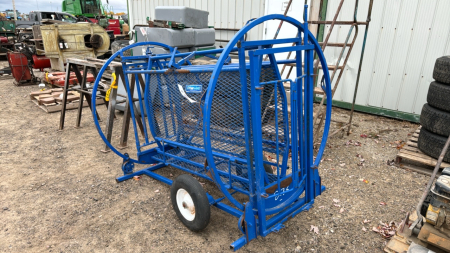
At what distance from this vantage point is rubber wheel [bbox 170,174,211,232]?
275 centimetres

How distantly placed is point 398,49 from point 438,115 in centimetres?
263

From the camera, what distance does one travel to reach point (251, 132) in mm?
2627

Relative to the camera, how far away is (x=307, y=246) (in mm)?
2760

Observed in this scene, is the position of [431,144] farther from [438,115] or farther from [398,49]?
[398,49]

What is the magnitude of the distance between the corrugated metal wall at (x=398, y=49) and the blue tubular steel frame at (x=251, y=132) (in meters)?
4.10

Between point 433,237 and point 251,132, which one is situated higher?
point 251,132

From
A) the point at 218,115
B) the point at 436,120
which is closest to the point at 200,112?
the point at 218,115

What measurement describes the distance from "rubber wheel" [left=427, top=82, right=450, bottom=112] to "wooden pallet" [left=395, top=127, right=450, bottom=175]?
71cm

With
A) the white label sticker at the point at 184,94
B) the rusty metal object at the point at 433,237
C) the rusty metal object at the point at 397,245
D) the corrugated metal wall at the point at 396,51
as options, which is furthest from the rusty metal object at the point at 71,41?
the rusty metal object at the point at 433,237

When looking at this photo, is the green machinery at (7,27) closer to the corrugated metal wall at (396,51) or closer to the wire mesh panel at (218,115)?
the corrugated metal wall at (396,51)

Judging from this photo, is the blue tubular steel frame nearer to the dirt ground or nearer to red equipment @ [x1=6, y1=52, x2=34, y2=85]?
the dirt ground

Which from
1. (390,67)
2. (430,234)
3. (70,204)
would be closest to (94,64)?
(70,204)

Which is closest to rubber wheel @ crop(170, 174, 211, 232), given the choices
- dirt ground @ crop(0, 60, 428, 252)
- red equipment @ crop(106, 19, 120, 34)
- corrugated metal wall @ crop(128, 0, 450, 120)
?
dirt ground @ crop(0, 60, 428, 252)

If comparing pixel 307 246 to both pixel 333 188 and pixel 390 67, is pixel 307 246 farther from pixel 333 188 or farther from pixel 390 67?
pixel 390 67
